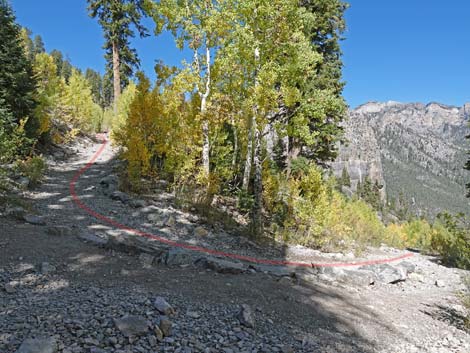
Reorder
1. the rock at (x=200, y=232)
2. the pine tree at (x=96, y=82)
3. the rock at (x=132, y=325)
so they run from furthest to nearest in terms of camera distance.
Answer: the pine tree at (x=96, y=82) → the rock at (x=200, y=232) → the rock at (x=132, y=325)

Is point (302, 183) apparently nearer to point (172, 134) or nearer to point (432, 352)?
point (172, 134)

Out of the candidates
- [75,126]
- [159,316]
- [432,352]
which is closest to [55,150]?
[75,126]

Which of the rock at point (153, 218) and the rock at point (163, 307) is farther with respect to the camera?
the rock at point (153, 218)

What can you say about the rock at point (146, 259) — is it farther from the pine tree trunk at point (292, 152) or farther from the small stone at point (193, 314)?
the pine tree trunk at point (292, 152)

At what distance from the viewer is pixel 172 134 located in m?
13.6

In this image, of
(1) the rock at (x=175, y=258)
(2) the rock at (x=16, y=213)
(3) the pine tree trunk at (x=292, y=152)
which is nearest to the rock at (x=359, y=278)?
(1) the rock at (x=175, y=258)

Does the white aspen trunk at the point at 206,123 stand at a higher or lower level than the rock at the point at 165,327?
higher

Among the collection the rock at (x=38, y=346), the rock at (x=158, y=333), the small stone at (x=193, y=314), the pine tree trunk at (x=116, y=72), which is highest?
the pine tree trunk at (x=116, y=72)

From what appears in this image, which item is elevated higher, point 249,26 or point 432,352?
point 249,26

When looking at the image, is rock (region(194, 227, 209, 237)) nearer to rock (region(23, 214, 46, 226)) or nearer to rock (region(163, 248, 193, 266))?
rock (region(163, 248, 193, 266))

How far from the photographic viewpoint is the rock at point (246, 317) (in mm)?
4602

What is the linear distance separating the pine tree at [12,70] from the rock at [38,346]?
48.0ft

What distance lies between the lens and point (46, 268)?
5277mm

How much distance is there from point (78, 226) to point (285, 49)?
830 centimetres
